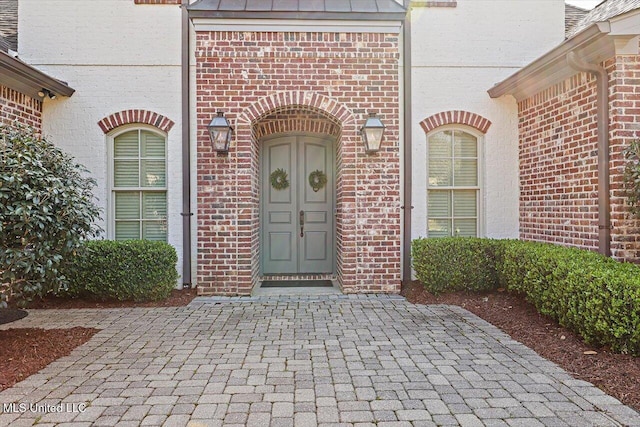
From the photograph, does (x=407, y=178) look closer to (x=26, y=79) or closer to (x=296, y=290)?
(x=296, y=290)

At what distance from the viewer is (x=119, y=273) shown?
5.66 m

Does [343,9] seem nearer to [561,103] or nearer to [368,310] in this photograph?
[561,103]

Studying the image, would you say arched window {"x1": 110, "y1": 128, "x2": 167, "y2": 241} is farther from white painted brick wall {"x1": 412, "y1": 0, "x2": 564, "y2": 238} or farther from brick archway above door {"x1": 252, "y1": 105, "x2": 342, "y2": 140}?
white painted brick wall {"x1": 412, "y1": 0, "x2": 564, "y2": 238}

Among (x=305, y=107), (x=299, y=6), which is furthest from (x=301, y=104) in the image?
(x=299, y=6)

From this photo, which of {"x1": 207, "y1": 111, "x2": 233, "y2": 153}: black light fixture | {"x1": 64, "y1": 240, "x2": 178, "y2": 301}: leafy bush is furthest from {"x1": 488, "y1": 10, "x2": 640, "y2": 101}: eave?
{"x1": 64, "y1": 240, "x2": 178, "y2": 301}: leafy bush

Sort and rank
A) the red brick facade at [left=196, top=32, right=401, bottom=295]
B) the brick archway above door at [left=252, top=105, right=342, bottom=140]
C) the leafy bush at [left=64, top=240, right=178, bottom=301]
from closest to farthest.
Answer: the leafy bush at [left=64, top=240, right=178, bottom=301] → the red brick facade at [left=196, top=32, right=401, bottom=295] → the brick archway above door at [left=252, top=105, right=342, bottom=140]

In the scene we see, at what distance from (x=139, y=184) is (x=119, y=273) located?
165cm

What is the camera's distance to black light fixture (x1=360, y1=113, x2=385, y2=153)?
5.99 m

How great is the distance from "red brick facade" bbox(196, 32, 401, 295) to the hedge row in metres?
0.71

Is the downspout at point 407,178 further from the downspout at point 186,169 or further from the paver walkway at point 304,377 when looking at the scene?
the downspout at point 186,169

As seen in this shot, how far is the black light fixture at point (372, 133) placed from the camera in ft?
19.7

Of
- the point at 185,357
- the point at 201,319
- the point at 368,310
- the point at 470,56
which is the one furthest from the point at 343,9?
the point at 185,357

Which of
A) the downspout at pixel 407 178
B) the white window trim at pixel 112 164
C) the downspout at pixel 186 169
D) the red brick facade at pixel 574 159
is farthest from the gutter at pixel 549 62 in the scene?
the white window trim at pixel 112 164

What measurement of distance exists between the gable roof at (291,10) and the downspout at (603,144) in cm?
251
